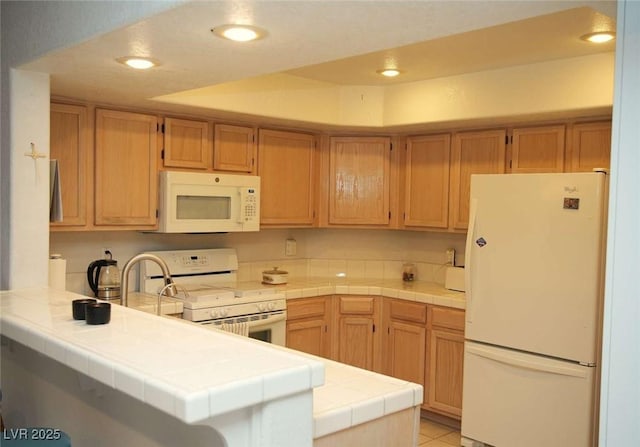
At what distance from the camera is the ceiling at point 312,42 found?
1705mm

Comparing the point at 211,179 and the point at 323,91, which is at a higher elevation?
the point at 323,91

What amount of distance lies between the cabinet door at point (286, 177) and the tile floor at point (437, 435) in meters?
1.72

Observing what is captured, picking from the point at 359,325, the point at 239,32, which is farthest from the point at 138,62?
the point at 359,325

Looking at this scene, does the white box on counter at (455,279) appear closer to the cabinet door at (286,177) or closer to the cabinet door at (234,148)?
the cabinet door at (286,177)

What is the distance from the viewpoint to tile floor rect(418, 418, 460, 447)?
380cm

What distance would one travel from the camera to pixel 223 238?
4488 millimetres

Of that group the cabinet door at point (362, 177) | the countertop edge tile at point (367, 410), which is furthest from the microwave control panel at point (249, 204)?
the countertop edge tile at point (367, 410)

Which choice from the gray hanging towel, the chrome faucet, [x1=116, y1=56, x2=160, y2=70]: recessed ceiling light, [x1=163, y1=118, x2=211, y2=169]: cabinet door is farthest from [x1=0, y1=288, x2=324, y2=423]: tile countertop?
[x1=163, y1=118, x2=211, y2=169]: cabinet door

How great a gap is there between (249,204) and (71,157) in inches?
48.0

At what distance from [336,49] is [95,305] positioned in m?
1.21

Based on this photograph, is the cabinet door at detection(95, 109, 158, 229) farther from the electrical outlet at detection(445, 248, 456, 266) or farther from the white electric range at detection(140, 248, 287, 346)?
the electrical outlet at detection(445, 248, 456, 266)

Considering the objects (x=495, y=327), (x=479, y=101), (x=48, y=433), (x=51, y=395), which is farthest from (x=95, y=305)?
(x=479, y=101)

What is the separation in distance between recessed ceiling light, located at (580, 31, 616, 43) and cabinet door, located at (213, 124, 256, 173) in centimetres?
221

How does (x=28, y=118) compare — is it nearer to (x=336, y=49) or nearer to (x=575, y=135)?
(x=336, y=49)
